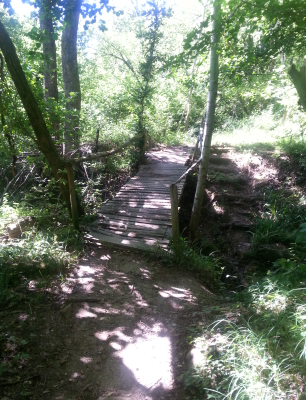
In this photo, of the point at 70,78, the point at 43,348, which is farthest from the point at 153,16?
the point at 43,348

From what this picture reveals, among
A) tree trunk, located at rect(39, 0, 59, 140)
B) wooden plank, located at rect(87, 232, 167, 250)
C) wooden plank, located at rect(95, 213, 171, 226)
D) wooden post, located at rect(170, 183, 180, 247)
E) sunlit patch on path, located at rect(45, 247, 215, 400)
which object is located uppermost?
tree trunk, located at rect(39, 0, 59, 140)

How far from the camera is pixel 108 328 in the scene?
3.28m

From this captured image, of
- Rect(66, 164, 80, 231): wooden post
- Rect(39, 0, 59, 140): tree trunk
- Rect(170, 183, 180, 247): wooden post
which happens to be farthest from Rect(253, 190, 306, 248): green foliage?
Rect(39, 0, 59, 140): tree trunk

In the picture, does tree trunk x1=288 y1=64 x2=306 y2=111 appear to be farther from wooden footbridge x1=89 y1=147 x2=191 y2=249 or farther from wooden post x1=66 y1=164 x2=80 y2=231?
wooden post x1=66 y1=164 x2=80 y2=231

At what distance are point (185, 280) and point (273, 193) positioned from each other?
4637 millimetres

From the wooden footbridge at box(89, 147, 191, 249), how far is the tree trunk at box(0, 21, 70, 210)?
1377 millimetres

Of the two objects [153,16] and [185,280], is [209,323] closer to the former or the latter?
[185,280]

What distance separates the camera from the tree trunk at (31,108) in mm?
4086

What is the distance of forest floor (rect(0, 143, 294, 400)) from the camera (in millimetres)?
2473

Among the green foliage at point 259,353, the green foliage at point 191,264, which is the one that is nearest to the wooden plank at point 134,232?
the green foliage at point 191,264

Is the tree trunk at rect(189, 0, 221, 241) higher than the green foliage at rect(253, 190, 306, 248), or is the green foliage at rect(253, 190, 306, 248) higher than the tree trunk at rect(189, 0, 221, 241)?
the tree trunk at rect(189, 0, 221, 241)

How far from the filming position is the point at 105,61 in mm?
19672

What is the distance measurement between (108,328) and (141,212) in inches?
138

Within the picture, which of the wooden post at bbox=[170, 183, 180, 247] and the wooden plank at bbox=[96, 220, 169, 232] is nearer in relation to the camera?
the wooden post at bbox=[170, 183, 180, 247]
